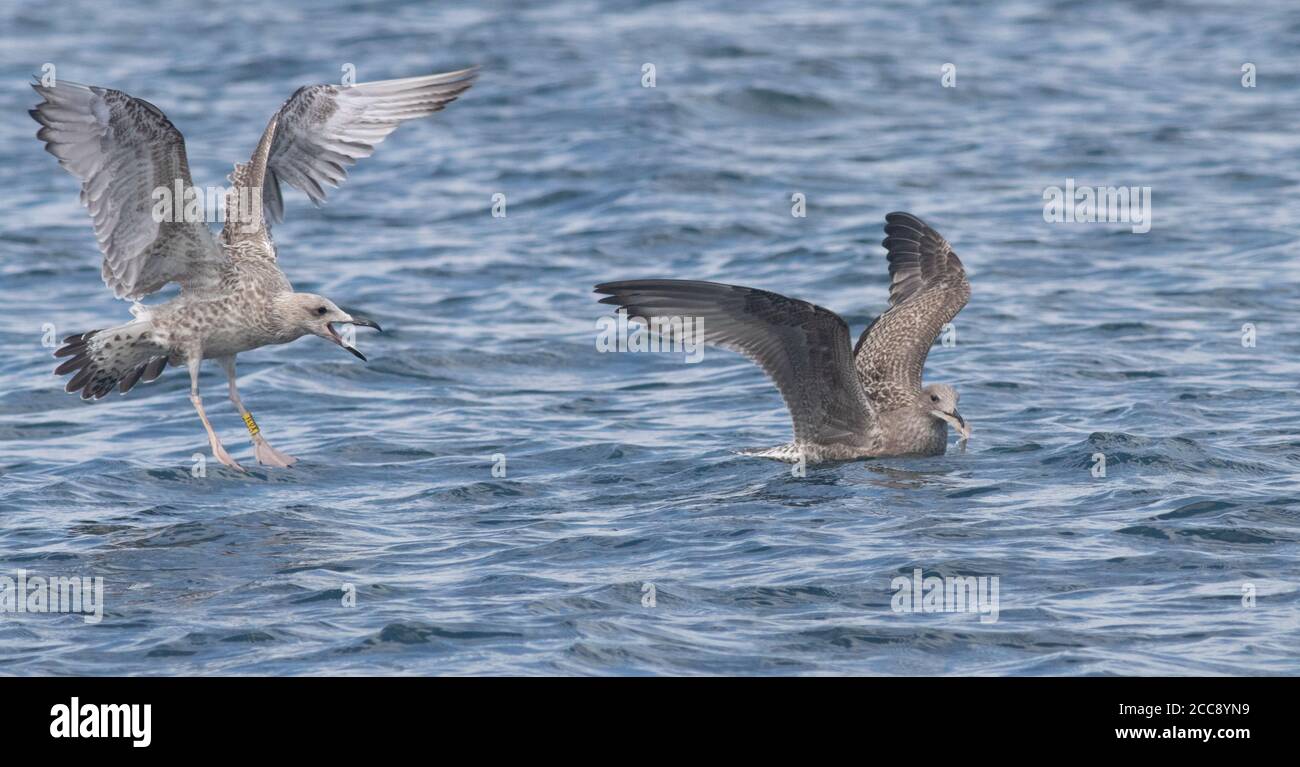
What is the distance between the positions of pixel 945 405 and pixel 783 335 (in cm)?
132

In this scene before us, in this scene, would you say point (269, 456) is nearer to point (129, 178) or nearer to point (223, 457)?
point (223, 457)

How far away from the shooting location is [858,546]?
9242 millimetres

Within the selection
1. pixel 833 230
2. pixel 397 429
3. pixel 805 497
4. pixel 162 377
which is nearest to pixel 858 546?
pixel 805 497

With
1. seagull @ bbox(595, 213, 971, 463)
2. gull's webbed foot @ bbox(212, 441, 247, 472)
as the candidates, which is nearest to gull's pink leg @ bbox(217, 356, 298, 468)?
gull's webbed foot @ bbox(212, 441, 247, 472)

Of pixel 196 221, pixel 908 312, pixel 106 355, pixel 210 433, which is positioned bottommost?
pixel 210 433

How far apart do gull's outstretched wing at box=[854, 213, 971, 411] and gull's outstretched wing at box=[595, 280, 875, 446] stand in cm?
47

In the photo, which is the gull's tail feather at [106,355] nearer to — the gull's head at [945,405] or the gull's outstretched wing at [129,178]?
the gull's outstretched wing at [129,178]

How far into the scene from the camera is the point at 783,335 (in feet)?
33.6

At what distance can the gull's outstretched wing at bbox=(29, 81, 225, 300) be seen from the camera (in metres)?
9.76

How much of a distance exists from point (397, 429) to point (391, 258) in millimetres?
5385

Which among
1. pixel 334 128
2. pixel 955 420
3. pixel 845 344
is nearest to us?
pixel 845 344

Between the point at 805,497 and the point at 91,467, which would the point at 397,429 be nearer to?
the point at 91,467

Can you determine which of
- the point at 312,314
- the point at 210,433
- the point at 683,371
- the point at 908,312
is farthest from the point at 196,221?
the point at 683,371

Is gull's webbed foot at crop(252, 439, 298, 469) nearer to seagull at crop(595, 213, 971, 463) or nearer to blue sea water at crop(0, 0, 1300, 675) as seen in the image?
blue sea water at crop(0, 0, 1300, 675)
